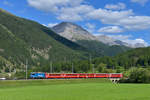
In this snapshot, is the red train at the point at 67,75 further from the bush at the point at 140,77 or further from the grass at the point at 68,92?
the bush at the point at 140,77

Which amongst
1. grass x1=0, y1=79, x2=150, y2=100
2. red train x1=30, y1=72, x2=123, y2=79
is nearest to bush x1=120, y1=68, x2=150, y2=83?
red train x1=30, y1=72, x2=123, y2=79

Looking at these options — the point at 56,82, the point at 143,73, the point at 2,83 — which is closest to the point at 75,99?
the point at 2,83

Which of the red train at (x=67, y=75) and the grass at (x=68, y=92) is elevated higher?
the red train at (x=67, y=75)

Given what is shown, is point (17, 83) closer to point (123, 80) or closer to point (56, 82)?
point (56, 82)

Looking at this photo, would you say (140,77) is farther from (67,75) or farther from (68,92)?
(68,92)

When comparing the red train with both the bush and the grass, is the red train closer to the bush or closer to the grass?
the grass

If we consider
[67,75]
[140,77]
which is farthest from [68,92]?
[67,75]

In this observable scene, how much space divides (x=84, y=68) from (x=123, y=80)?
7370cm

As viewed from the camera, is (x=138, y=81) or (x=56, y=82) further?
(x=138, y=81)

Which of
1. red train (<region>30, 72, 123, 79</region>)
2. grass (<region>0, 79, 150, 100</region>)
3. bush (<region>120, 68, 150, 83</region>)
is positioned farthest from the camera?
red train (<region>30, 72, 123, 79</region>)

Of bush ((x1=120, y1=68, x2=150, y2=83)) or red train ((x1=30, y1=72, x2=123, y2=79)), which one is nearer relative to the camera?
bush ((x1=120, y1=68, x2=150, y2=83))

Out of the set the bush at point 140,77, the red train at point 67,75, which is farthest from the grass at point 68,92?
the bush at point 140,77

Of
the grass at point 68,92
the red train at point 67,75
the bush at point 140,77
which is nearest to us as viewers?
the grass at point 68,92

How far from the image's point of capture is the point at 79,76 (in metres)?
116
